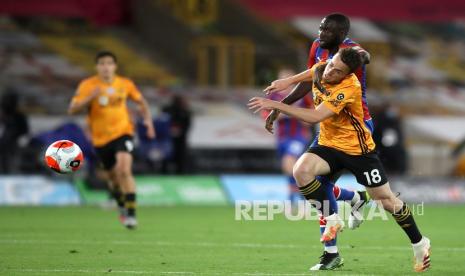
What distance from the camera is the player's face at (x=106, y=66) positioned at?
14383 millimetres

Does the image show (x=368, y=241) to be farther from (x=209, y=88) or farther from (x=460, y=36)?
(x=460, y=36)

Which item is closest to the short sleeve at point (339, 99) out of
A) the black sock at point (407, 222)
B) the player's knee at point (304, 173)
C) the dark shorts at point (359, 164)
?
the dark shorts at point (359, 164)

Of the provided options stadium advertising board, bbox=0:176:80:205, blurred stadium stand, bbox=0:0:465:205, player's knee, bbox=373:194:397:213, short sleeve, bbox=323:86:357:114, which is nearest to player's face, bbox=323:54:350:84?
short sleeve, bbox=323:86:357:114

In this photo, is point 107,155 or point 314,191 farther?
point 107,155

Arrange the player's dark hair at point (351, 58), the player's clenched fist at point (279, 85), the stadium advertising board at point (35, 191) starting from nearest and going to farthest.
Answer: the player's dark hair at point (351, 58)
the player's clenched fist at point (279, 85)
the stadium advertising board at point (35, 191)

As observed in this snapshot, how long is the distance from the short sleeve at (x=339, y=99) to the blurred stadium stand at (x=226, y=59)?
45.4ft

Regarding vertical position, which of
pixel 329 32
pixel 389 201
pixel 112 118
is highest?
pixel 329 32

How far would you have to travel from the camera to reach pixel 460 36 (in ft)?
98.4

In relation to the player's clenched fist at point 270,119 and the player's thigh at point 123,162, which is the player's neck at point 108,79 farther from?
the player's clenched fist at point 270,119

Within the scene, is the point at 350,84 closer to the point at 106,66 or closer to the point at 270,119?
the point at 270,119

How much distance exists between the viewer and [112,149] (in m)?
14.4

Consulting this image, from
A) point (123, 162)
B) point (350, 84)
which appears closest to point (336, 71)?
point (350, 84)

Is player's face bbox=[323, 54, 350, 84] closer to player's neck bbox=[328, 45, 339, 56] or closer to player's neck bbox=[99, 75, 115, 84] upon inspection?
player's neck bbox=[328, 45, 339, 56]

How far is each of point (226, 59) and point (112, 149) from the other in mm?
12763
